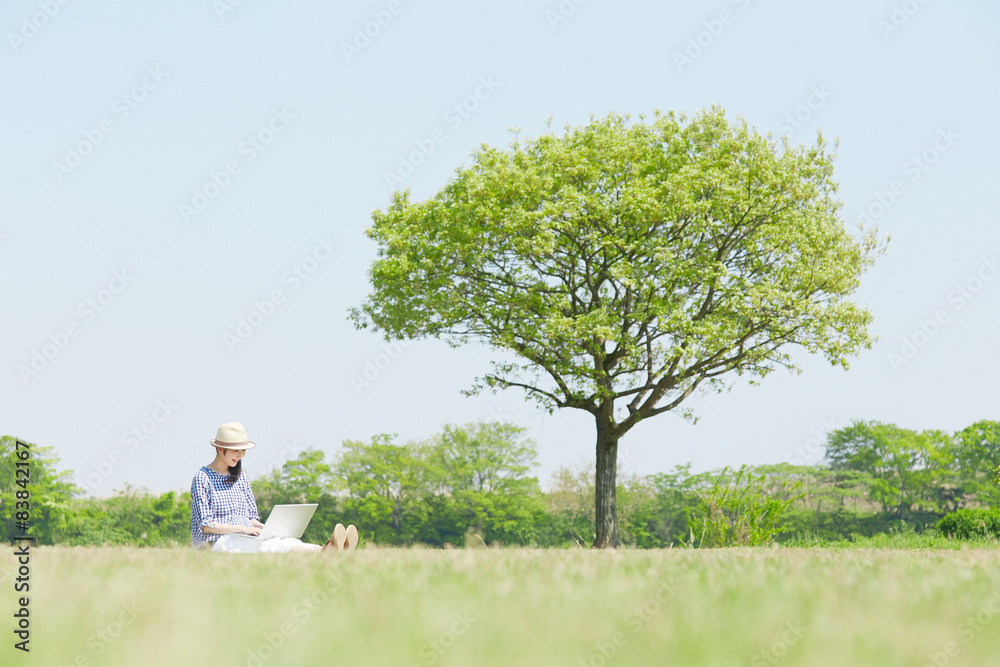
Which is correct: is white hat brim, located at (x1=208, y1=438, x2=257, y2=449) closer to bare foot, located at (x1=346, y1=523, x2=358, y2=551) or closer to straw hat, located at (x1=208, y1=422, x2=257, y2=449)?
straw hat, located at (x1=208, y1=422, x2=257, y2=449)

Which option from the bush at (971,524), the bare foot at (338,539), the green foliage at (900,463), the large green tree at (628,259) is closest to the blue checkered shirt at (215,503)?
the bare foot at (338,539)

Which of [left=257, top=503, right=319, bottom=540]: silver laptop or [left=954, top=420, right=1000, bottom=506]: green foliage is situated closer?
[left=257, top=503, right=319, bottom=540]: silver laptop

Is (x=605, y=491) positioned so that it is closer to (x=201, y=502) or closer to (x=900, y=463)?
(x=201, y=502)

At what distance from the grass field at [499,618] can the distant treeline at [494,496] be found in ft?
80.8

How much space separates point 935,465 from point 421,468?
25543 mm

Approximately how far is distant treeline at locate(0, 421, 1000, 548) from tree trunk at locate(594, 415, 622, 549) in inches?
326

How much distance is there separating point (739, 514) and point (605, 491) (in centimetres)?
345

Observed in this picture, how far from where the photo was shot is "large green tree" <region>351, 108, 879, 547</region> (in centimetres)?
1845

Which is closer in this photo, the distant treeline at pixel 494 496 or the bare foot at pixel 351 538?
the bare foot at pixel 351 538

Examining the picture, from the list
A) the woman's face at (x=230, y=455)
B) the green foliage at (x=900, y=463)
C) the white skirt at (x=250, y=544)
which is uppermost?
the green foliage at (x=900, y=463)

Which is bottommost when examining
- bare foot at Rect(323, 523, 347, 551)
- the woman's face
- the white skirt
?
the white skirt

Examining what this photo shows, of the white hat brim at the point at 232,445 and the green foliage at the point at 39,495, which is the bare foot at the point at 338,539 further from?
the green foliage at the point at 39,495

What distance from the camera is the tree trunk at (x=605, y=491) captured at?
1978cm

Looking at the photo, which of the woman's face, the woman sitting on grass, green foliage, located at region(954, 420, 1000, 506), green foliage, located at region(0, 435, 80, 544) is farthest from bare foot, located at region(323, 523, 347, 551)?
green foliage, located at region(954, 420, 1000, 506)
